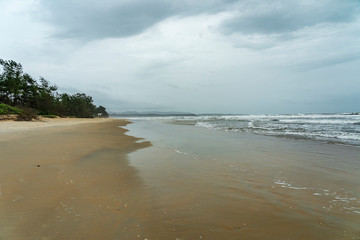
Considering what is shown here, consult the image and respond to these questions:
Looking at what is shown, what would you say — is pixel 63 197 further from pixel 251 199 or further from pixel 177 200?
pixel 251 199

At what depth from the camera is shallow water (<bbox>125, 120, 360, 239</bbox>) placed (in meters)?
2.67

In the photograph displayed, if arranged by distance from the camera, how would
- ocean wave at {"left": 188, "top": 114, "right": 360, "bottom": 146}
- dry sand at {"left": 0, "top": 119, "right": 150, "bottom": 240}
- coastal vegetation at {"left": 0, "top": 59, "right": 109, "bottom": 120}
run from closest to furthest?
dry sand at {"left": 0, "top": 119, "right": 150, "bottom": 240}
ocean wave at {"left": 188, "top": 114, "right": 360, "bottom": 146}
coastal vegetation at {"left": 0, "top": 59, "right": 109, "bottom": 120}

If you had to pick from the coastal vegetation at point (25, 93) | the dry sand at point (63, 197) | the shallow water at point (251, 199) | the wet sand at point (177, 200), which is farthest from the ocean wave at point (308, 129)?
the coastal vegetation at point (25, 93)

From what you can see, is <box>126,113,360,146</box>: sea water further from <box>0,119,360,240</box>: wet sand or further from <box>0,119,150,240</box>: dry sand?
<box>0,119,150,240</box>: dry sand

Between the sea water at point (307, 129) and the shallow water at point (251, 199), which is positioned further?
the sea water at point (307, 129)

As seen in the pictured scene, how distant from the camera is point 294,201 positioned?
3.61 m

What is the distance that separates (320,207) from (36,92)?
222 ft

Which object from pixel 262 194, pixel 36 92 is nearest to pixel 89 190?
pixel 262 194

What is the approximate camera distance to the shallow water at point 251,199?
267 centimetres

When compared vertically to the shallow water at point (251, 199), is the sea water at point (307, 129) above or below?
above

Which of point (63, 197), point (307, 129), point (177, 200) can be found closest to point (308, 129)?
point (307, 129)

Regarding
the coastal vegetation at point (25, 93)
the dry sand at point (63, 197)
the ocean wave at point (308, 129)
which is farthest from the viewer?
the coastal vegetation at point (25, 93)

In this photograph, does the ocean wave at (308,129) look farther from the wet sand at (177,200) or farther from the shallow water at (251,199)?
the wet sand at (177,200)

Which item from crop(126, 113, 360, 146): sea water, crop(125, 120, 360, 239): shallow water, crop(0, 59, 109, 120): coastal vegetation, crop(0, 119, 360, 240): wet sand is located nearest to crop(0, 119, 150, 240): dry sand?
crop(0, 119, 360, 240): wet sand
